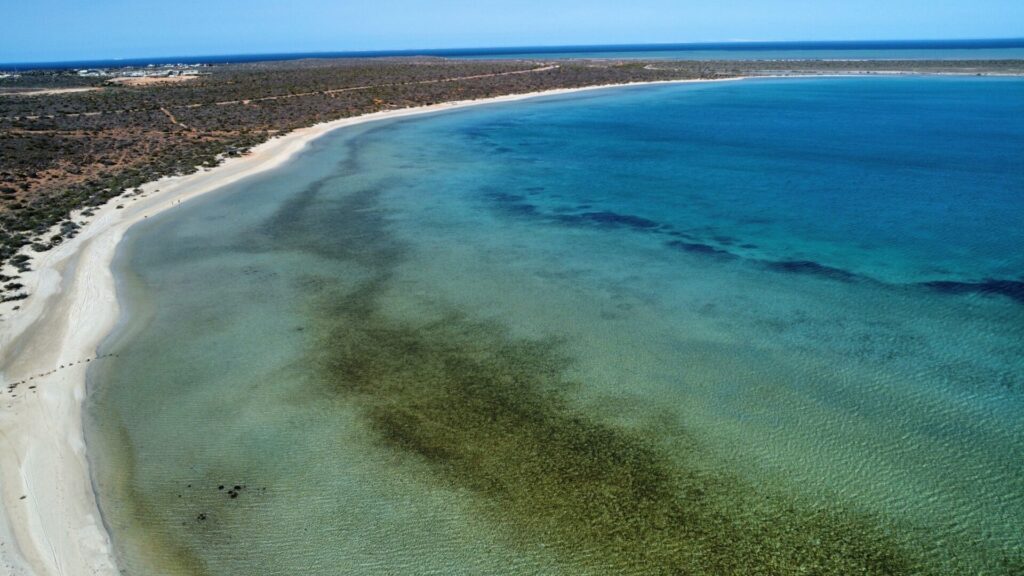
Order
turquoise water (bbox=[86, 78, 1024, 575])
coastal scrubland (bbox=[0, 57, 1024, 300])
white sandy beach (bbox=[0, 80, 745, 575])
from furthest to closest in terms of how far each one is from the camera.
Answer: coastal scrubland (bbox=[0, 57, 1024, 300])
turquoise water (bbox=[86, 78, 1024, 575])
white sandy beach (bbox=[0, 80, 745, 575])

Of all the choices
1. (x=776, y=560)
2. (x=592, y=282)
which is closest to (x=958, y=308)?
(x=592, y=282)

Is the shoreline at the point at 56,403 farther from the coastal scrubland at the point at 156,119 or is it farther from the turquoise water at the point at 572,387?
the coastal scrubland at the point at 156,119

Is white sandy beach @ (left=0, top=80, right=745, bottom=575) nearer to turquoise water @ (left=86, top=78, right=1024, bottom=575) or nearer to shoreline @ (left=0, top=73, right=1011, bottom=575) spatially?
shoreline @ (left=0, top=73, right=1011, bottom=575)

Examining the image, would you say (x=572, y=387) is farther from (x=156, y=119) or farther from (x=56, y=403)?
(x=156, y=119)

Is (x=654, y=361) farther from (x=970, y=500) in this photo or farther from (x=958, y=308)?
(x=958, y=308)

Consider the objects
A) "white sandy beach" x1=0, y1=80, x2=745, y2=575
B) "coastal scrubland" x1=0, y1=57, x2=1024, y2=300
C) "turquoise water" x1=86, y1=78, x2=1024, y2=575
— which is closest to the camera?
"white sandy beach" x1=0, y1=80, x2=745, y2=575

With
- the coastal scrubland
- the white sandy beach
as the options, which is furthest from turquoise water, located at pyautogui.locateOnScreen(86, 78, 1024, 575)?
the coastal scrubland

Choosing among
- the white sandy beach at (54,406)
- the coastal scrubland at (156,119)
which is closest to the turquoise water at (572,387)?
the white sandy beach at (54,406)
